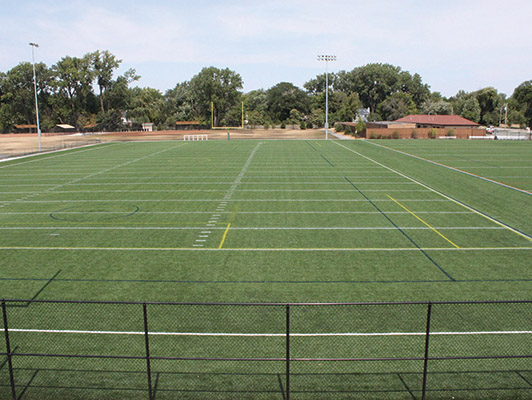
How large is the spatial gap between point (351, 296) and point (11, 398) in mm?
7341

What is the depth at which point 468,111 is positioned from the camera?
11131 cm

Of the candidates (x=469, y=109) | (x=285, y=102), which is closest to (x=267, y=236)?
(x=285, y=102)

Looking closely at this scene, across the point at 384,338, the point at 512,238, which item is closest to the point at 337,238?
the point at 512,238

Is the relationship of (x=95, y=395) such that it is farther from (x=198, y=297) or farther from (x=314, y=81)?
(x=314, y=81)

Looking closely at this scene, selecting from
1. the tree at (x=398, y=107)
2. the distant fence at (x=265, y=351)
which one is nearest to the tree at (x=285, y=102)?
the tree at (x=398, y=107)

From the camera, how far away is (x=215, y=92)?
11788 centimetres

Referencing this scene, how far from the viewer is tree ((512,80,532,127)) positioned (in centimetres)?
12056

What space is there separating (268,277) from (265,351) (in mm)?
3946

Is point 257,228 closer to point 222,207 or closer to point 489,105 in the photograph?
point 222,207

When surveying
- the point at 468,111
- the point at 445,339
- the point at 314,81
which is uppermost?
the point at 314,81

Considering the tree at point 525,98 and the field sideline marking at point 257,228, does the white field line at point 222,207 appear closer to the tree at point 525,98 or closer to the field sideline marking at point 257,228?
the field sideline marking at point 257,228

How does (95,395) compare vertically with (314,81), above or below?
below

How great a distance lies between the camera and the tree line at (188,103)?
364 ft

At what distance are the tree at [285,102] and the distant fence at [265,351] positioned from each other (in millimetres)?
117553
